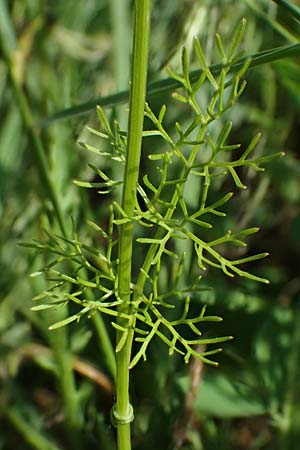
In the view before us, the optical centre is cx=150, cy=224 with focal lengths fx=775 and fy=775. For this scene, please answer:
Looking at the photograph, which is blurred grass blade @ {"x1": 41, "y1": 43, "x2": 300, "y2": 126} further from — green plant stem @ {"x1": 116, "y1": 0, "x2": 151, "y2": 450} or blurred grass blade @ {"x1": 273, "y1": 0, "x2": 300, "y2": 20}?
green plant stem @ {"x1": 116, "y1": 0, "x2": 151, "y2": 450}

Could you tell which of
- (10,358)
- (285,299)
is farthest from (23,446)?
(285,299)

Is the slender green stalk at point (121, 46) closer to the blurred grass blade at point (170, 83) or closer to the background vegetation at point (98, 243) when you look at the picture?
the background vegetation at point (98, 243)

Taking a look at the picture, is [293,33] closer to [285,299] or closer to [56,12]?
[285,299]

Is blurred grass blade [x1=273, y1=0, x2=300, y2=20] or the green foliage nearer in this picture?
the green foliage

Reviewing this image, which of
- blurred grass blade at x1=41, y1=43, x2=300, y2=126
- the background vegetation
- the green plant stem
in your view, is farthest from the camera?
the background vegetation

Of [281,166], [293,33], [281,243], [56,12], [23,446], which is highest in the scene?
[56,12]

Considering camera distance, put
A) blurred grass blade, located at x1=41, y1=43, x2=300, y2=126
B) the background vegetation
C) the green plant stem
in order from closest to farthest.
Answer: the green plant stem
blurred grass blade, located at x1=41, y1=43, x2=300, y2=126
the background vegetation

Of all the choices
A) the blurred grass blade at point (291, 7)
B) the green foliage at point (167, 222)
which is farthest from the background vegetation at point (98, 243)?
the green foliage at point (167, 222)

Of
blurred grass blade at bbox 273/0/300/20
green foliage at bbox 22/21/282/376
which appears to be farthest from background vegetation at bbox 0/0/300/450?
green foliage at bbox 22/21/282/376
